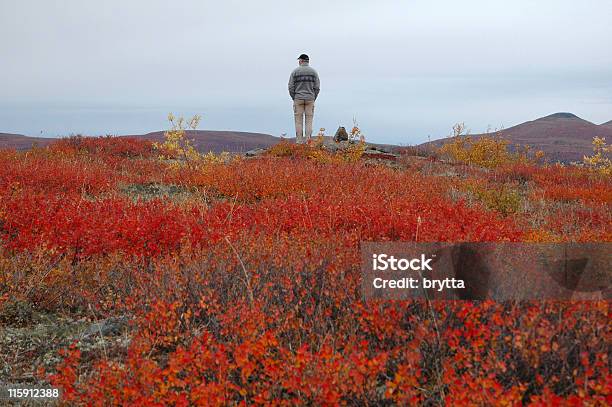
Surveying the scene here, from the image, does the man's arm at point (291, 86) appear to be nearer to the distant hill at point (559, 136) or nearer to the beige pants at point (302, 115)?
the beige pants at point (302, 115)

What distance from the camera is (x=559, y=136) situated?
1753 inches

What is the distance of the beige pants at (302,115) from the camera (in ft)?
56.5

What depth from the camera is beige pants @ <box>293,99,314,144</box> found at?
17.2 metres

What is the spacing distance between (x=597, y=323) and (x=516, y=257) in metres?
1.31

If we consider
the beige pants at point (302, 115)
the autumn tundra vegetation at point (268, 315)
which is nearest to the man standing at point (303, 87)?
the beige pants at point (302, 115)

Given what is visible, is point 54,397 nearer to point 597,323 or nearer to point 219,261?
point 219,261

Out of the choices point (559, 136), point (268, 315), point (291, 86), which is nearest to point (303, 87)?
point (291, 86)

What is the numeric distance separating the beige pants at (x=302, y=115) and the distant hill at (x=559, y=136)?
15.4 metres

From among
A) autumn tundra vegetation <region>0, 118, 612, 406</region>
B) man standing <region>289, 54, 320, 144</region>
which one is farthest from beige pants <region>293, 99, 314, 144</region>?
autumn tundra vegetation <region>0, 118, 612, 406</region>

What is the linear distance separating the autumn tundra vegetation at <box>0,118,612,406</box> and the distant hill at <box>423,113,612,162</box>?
88.5ft

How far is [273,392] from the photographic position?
277cm

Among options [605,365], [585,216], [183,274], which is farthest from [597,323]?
[585,216]

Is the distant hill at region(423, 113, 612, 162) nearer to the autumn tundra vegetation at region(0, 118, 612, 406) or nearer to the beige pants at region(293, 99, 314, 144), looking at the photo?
the beige pants at region(293, 99, 314, 144)

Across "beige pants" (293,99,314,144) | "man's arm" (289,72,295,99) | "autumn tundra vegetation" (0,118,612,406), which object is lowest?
"autumn tundra vegetation" (0,118,612,406)
